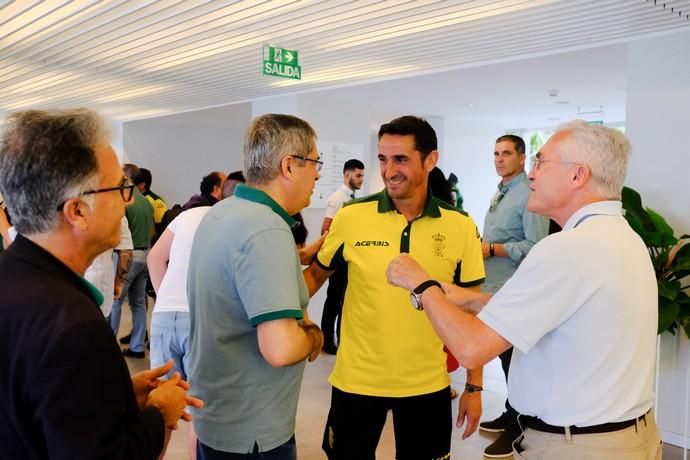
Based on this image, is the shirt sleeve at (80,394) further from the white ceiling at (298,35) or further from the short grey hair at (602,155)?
the white ceiling at (298,35)

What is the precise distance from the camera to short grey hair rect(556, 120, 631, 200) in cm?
164

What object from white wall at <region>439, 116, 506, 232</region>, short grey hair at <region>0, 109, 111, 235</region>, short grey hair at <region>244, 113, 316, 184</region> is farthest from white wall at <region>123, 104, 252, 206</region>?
short grey hair at <region>0, 109, 111, 235</region>

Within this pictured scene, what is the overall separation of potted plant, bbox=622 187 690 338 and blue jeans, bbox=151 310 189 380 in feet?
9.35

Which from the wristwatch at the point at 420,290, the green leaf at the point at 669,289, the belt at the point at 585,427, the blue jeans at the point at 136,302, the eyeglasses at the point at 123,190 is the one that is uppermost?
the eyeglasses at the point at 123,190

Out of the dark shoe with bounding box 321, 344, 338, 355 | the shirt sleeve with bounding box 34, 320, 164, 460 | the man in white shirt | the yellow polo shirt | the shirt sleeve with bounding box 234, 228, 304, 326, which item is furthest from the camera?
the dark shoe with bounding box 321, 344, 338, 355

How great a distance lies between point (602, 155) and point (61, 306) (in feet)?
4.63

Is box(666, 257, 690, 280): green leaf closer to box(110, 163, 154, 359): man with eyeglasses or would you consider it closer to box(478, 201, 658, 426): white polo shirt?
box(478, 201, 658, 426): white polo shirt

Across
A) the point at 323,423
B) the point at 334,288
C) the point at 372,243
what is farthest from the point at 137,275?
the point at 372,243

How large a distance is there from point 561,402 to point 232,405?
0.88m

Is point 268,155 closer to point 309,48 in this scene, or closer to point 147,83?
point 309,48

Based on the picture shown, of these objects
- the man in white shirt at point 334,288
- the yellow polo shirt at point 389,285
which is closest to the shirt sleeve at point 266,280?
the yellow polo shirt at point 389,285

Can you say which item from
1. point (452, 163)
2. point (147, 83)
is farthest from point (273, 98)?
point (452, 163)

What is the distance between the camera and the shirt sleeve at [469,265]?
2209 millimetres

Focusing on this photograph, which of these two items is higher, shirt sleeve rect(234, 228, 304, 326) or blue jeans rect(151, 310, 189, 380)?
shirt sleeve rect(234, 228, 304, 326)
